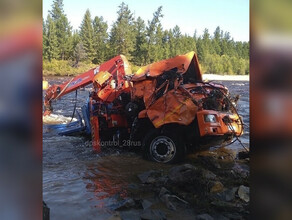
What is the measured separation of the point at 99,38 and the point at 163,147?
53.2 metres

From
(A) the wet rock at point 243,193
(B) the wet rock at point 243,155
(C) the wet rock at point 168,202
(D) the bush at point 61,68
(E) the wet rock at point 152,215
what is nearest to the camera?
(E) the wet rock at point 152,215

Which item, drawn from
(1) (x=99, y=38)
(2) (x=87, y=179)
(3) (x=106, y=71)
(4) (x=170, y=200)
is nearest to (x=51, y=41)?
(1) (x=99, y=38)

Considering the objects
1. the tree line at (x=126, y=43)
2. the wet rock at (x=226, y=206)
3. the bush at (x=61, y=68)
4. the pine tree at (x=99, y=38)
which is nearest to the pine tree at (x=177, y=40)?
the tree line at (x=126, y=43)

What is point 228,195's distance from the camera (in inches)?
190

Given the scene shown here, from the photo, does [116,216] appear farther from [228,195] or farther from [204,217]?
[228,195]

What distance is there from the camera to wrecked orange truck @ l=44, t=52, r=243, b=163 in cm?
670

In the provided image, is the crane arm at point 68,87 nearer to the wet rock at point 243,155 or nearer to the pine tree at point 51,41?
the wet rock at point 243,155

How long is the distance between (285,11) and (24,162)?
1047 mm

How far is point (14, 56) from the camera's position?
1.12 meters

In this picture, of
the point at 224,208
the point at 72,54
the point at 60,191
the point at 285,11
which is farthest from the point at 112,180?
the point at 72,54

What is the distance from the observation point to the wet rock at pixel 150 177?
5.52 metres

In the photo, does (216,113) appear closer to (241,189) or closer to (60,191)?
(241,189)

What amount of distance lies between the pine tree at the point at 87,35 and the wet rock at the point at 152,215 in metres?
51.4

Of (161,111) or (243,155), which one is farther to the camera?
(243,155)
